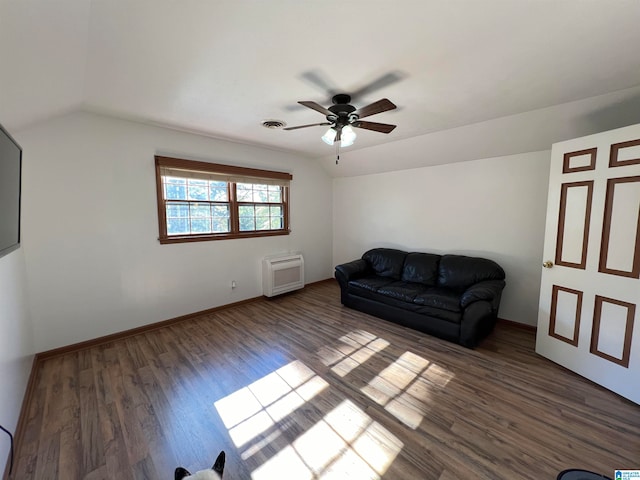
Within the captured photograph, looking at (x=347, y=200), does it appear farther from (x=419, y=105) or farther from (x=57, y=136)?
(x=57, y=136)

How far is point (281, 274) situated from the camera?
4316 millimetres

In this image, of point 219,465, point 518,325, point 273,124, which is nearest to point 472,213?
point 518,325

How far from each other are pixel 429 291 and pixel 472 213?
1.36 meters

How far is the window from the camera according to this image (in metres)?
3.28

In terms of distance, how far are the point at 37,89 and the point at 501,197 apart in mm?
4704

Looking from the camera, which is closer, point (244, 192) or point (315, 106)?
point (315, 106)

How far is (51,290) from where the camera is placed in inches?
101

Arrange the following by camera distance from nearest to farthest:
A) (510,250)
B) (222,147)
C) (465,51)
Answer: (465,51)
(510,250)
(222,147)

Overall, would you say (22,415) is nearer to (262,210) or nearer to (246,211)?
(246,211)

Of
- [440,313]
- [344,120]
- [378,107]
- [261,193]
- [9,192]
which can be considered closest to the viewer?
[9,192]

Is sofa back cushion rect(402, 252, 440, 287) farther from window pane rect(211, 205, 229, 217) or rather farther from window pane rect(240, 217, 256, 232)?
window pane rect(211, 205, 229, 217)

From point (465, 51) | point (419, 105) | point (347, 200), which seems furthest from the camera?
point (347, 200)

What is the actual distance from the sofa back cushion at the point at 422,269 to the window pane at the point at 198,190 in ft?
10.5

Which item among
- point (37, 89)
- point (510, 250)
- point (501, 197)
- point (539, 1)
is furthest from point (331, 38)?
point (510, 250)
